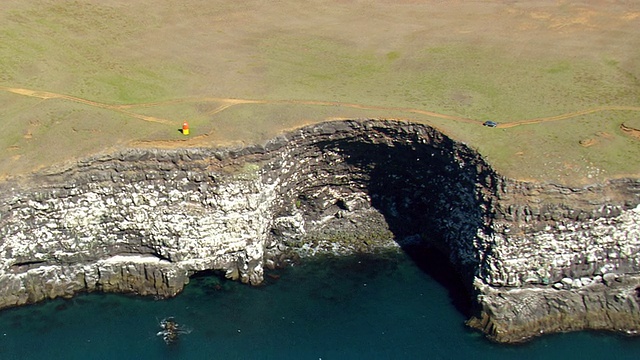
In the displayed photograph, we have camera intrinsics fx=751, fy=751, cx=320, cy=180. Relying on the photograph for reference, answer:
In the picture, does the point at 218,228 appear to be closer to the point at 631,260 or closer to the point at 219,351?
the point at 219,351

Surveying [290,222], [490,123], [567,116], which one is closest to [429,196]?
[490,123]

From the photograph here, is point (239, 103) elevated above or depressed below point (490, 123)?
above

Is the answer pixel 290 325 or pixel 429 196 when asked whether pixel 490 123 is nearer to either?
pixel 429 196

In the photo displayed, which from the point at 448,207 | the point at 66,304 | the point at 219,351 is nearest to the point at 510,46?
the point at 448,207

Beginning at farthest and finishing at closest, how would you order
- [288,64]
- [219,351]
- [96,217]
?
[288,64], [96,217], [219,351]

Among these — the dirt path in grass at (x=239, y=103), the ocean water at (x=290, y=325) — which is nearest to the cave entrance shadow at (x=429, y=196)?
the ocean water at (x=290, y=325)

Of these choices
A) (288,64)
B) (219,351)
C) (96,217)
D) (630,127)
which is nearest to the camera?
(219,351)

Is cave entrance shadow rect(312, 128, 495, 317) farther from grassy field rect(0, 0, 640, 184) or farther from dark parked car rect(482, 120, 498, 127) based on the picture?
dark parked car rect(482, 120, 498, 127)
